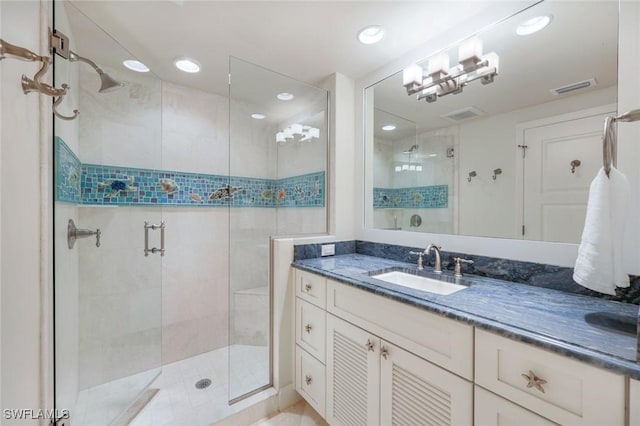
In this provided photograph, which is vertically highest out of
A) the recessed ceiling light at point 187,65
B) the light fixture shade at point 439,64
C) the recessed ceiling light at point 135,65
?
the recessed ceiling light at point 187,65

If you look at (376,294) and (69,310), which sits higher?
(376,294)

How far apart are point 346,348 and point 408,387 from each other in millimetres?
348

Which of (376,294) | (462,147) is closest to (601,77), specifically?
(462,147)

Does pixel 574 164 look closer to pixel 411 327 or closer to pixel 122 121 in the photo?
pixel 411 327

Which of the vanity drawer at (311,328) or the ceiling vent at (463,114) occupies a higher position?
the ceiling vent at (463,114)

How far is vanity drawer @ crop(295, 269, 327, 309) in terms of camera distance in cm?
144

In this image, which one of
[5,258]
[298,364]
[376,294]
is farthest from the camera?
[298,364]

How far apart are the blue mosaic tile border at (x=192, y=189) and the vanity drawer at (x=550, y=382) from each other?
4.71 ft

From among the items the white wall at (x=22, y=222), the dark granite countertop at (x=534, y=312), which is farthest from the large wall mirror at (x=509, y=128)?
the white wall at (x=22, y=222)

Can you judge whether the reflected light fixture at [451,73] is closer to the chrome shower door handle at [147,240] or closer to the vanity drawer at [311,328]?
the vanity drawer at [311,328]

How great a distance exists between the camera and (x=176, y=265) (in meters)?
2.17

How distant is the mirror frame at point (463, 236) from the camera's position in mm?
988

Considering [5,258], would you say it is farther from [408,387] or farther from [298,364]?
[298,364]

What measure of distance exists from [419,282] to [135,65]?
2.24 meters
